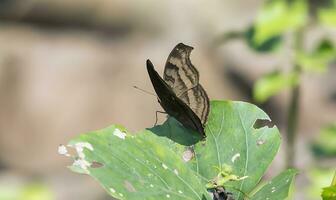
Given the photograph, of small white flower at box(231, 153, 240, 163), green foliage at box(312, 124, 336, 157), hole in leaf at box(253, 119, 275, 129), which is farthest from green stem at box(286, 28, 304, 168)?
small white flower at box(231, 153, 240, 163)

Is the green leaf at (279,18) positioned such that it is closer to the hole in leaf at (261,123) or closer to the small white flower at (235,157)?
the hole in leaf at (261,123)

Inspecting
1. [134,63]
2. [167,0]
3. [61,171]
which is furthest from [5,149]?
[167,0]

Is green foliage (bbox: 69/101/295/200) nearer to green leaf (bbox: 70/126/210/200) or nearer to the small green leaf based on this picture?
green leaf (bbox: 70/126/210/200)

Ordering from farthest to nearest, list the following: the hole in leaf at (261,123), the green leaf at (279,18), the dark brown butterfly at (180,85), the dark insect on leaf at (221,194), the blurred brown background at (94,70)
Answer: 1. the blurred brown background at (94,70)
2. the green leaf at (279,18)
3. the dark brown butterfly at (180,85)
4. the hole in leaf at (261,123)
5. the dark insect on leaf at (221,194)

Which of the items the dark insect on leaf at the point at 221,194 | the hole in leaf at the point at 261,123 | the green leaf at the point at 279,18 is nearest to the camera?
the dark insect on leaf at the point at 221,194

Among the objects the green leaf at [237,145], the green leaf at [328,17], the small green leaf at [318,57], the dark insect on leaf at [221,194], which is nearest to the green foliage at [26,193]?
the green leaf at [237,145]

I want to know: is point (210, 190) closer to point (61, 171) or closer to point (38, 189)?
point (38, 189)

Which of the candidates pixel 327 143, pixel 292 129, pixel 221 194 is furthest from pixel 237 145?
pixel 327 143

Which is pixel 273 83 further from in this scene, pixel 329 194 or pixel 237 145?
pixel 329 194
